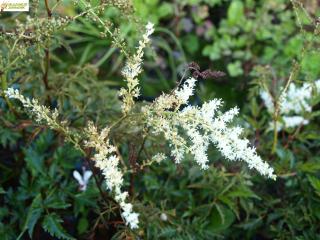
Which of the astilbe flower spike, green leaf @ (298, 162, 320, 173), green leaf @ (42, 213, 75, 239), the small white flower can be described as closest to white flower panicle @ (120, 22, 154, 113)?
the astilbe flower spike

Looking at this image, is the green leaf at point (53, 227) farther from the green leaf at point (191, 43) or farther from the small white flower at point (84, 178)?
the green leaf at point (191, 43)

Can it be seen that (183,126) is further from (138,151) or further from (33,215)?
(33,215)

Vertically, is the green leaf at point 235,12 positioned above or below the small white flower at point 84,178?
above

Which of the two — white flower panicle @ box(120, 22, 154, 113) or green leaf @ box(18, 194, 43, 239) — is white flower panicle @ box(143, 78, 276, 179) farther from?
green leaf @ box(18, 194, 43, 239)

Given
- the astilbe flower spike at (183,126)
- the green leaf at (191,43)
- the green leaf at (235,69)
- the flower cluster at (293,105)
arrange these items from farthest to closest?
the green leaf at (191,43) < the green leaf at (235,69) < the flower cluster at (293,105) < the astilbe flower spike at (183,126)

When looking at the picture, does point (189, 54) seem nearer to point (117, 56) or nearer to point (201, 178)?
point (117, 56)

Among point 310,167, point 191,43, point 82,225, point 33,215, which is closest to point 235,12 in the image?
point 191,43

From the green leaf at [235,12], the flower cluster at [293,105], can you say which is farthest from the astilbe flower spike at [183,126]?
the green leaf at [235,12]

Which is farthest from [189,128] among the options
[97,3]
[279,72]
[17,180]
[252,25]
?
[252,25]

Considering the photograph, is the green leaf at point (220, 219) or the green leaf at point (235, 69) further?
the green leaf at point (235, 69)
